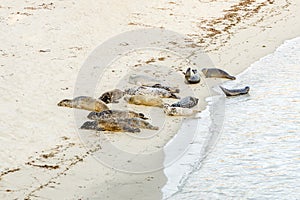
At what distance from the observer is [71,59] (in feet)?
36.6

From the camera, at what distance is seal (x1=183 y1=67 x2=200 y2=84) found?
10.3 meters

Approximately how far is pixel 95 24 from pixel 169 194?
8475 mm

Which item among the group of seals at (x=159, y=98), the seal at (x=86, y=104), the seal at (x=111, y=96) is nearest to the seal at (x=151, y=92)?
the group of seals at (x=159, y=98)

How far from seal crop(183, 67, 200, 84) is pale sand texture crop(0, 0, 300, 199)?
3.41 ft

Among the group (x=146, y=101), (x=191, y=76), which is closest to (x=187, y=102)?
(x=146, y=101)

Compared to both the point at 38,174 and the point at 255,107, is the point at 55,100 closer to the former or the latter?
the point at 38,174

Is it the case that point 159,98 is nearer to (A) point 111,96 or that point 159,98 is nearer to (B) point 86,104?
(A) point 111,96

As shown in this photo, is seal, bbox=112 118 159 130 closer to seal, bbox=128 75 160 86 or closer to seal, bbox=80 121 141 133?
seal, bbox=80 121 141 133

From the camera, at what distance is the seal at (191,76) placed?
10.3 meters

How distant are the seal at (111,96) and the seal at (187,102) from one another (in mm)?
1013

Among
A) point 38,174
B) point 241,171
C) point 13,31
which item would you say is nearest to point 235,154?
point 241,171

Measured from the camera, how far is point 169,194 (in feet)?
20.4

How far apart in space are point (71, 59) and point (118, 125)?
3.78 m

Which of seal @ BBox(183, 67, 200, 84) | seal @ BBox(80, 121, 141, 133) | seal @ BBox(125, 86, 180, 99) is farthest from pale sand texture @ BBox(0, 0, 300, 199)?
seal @ BBox(183, 67, 200, 84)
